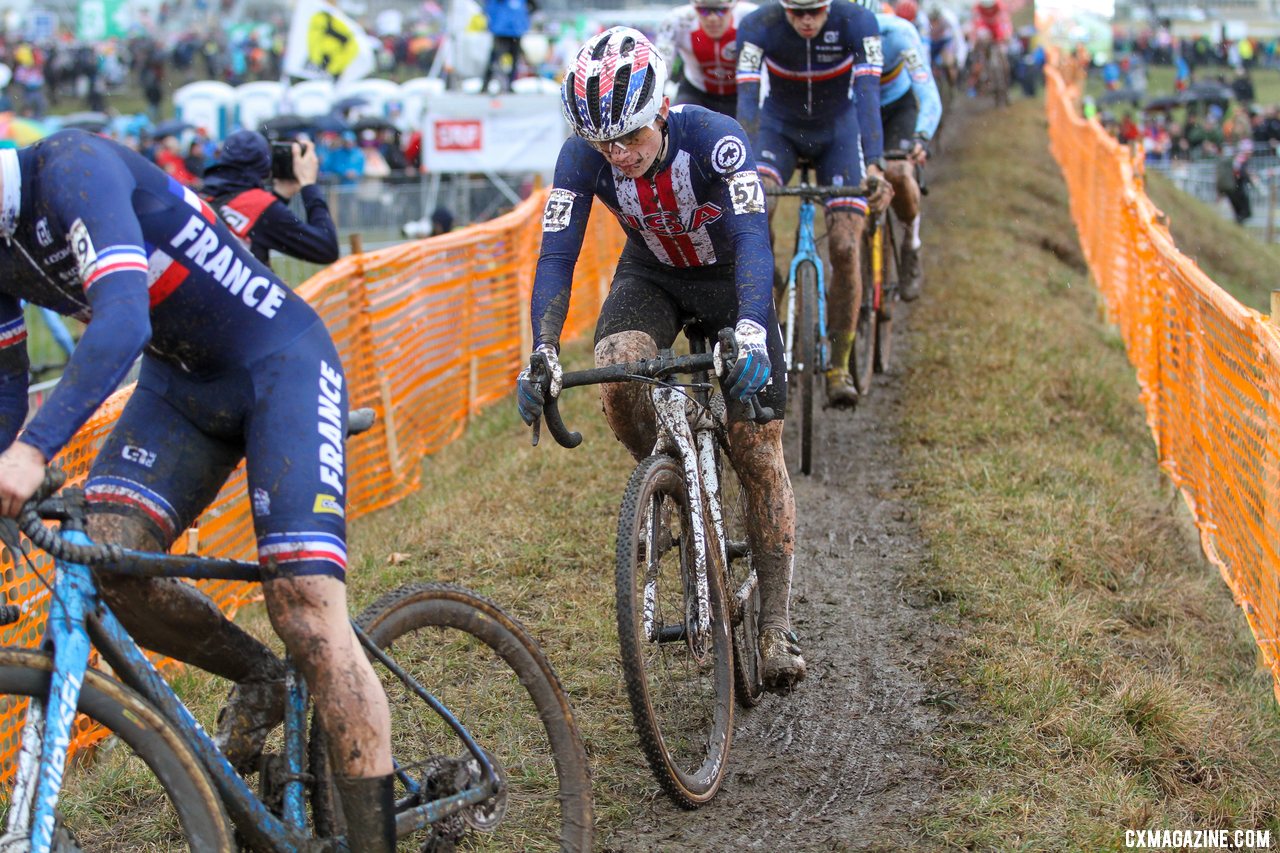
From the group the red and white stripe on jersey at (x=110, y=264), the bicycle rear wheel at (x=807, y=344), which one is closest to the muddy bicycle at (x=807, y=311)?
the bicycle rear wheel at (x=807, y=344)

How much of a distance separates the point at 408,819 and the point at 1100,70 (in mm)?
51429

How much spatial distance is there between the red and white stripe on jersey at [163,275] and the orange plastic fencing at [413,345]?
120 inches

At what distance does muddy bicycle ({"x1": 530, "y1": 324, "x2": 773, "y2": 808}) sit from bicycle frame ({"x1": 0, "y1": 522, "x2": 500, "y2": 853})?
0.77 metres

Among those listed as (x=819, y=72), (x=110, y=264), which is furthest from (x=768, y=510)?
(x=819, y=72)

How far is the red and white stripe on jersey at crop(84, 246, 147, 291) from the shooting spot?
287cm

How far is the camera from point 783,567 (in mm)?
4832

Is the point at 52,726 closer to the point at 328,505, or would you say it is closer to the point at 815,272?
the point at 328,505

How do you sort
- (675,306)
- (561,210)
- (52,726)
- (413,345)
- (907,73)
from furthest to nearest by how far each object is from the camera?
(907,73)
(413,345)
(675,306)
(561,210)
(52,726)

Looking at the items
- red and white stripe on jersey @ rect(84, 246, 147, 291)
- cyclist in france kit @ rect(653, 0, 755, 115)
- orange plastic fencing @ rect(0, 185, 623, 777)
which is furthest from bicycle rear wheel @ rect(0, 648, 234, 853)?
cyclist in france kit @ rect(653, 0, 755, 115)

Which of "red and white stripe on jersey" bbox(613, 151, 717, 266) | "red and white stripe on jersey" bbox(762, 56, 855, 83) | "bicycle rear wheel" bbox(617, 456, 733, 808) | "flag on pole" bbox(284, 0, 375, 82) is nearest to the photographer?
"bicycle rear wheel" bbox(617, 456, 733, 808)

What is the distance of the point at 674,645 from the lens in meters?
4.24

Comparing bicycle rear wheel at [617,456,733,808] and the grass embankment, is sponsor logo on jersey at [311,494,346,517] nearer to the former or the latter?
bicycle rear wheel at [617,456,733,808]

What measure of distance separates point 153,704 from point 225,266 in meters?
1.10

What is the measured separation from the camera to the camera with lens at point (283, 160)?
6973 mm
